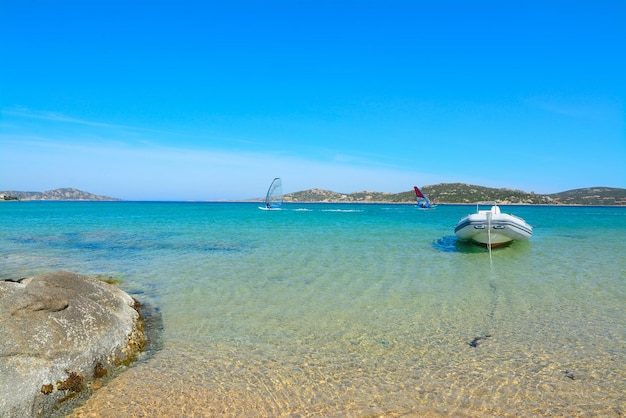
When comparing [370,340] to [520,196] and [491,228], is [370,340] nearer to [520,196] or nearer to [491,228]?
[491,228]

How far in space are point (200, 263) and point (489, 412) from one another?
41.2ft

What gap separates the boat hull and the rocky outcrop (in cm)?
1835

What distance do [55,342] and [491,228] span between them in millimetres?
20175

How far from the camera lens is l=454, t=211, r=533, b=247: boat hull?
2091 cm

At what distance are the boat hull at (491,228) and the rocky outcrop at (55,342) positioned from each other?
18353mm

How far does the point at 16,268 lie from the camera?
14.5 m

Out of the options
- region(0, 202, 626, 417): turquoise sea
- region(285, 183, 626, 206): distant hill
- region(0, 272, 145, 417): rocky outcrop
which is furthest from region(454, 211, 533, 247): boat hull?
region(285, 183, 626, 206): distant hill

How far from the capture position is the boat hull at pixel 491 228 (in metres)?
20.9

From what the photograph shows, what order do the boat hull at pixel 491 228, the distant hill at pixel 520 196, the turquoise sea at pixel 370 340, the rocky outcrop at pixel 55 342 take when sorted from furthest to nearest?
1. the distant hill at pixel 520 196
2. the boat hull at pixel 491 228
3. the turquoise sea at pixel 370 340
4. the rocky outcrop at pixel 55 342

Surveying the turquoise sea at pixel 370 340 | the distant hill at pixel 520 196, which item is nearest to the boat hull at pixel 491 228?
the turquoise sea at pixel 370 340

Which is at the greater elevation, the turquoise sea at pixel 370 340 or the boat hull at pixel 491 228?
the boat hull at pixel 491 228

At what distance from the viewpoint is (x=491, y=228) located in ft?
68.6

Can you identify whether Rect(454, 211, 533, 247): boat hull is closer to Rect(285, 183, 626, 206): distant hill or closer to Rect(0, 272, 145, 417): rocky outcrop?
Rect(0, 272, 145, 417): rocky outcrop

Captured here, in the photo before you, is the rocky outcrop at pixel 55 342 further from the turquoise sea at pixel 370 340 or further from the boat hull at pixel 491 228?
the boat hull at pixel 491 228
